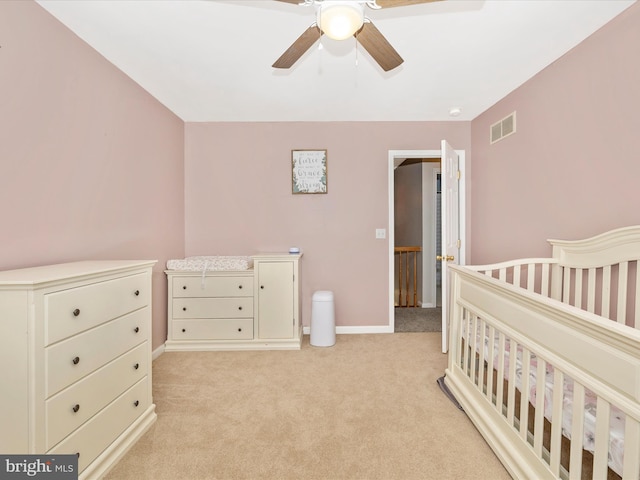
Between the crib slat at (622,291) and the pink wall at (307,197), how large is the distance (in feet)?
6.43

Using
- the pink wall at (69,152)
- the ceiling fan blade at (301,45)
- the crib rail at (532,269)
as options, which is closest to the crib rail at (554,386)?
the crib rail at (532,269)

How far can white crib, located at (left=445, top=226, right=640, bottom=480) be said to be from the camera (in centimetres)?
93

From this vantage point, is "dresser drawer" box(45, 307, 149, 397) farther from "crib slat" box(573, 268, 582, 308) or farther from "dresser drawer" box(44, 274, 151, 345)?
"crib slat" box(573, 268, 582, 308)

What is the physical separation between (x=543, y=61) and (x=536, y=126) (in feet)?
1.48

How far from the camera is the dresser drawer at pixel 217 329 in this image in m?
2.90

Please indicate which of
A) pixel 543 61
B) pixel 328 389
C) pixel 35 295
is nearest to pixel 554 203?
pixel 543 61

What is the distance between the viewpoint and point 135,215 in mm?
2506

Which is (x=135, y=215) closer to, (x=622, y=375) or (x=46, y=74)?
(x=46, y=74)

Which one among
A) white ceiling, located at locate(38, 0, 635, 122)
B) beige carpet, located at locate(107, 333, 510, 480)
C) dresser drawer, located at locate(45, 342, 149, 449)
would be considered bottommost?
beige carpet, located at locate(107, 333, 510, 480)

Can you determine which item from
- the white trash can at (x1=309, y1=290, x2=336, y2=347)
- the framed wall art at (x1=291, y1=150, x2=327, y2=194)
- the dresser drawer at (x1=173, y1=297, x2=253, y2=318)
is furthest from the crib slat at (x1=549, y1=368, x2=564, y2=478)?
the framed wall art at (x1=291, y1=150, x2=327, y2=194)

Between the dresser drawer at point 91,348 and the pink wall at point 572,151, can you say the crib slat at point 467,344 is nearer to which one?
the pink wall at point 572,151

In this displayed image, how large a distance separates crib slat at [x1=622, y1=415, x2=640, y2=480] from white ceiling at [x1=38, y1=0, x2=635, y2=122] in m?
1.94

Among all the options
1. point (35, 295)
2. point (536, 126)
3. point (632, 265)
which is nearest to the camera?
point (35, 295)

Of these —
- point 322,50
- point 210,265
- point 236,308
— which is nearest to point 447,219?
point 322,50
